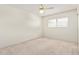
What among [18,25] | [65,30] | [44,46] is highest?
[18,25]

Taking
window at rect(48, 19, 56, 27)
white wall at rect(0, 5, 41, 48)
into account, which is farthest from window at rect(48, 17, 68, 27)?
white wall at rect(0, 5, 41, 48)

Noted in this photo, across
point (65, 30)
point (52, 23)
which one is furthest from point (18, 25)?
point (65, 30)

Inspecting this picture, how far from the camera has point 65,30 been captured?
1713 millimetres

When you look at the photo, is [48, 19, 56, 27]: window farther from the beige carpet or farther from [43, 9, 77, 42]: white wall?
the beige carpet

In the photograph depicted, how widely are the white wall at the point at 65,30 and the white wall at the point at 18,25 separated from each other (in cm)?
17

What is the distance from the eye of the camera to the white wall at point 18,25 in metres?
1.65

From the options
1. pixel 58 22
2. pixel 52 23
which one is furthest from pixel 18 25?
pixel 58 22

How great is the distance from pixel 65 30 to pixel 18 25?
3.18 ft

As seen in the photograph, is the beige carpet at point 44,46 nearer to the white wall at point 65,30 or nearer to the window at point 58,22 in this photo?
the white wall at point 65,30

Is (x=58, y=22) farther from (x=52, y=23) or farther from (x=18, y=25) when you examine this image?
(x=18, y=25)

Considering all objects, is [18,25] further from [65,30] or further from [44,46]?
[65,30]

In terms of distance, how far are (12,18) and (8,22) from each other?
4.5 inches

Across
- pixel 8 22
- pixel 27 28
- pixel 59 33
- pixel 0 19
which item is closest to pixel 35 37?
pixel 27 28

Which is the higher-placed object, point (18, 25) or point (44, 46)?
point (18, 25)
